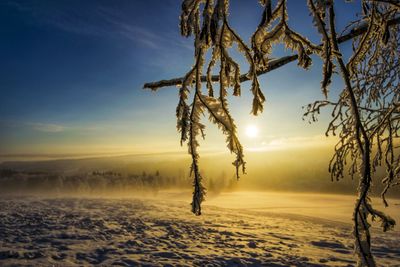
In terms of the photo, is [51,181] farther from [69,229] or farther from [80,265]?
[80,265]

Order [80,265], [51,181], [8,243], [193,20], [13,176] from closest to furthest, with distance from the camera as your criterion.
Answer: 1. [193,20]
2. [80,265]
3. [8,243]
4. [51,181]
5. [13,176]

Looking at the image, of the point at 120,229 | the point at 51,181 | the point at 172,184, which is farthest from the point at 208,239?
the point at 172,184

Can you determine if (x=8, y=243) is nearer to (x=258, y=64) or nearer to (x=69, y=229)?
(x=69, y=229)

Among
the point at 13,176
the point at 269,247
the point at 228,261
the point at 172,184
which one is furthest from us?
the point at 172,184

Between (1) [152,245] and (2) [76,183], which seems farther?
(2) [76,183]

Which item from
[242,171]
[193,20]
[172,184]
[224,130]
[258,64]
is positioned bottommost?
[172,184]

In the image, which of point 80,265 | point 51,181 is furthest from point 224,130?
point 51,181

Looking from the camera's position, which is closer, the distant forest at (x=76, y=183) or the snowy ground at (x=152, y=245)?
the snowy ground at (x=152, y=245)

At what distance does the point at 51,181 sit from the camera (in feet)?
283

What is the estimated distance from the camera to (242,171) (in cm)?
117

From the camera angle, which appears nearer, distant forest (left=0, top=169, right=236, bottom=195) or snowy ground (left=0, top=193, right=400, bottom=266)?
snowy ground (left=0, top=193, right=400, bottom=266)

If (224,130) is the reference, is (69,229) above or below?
below

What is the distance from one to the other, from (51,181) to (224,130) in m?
95.3

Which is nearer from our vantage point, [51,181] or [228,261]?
[228,261]
